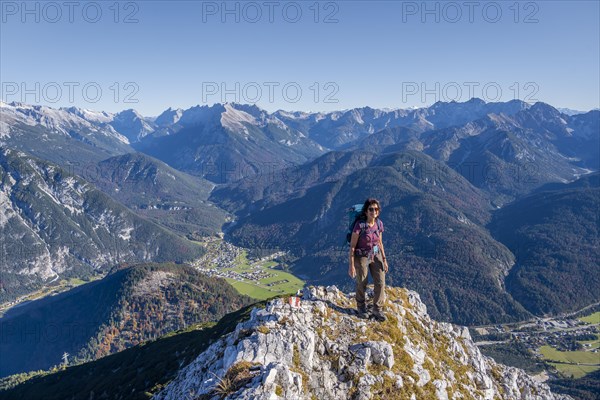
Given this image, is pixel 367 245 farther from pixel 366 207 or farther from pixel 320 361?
pixel 320 361

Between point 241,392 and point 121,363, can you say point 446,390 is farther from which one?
point 121,363

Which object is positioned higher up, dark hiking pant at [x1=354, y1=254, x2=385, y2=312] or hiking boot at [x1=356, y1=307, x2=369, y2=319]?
dark hiking pant at [x1=354, y1=254, x2=385, y2=312]

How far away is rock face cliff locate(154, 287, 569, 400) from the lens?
26734 mm

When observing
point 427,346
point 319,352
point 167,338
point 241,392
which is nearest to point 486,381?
point 427,346

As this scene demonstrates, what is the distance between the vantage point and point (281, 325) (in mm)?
32562

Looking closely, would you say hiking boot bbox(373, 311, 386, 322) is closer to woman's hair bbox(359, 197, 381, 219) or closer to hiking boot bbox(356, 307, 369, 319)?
hiking boot bbox(356, 307, 369, 319)

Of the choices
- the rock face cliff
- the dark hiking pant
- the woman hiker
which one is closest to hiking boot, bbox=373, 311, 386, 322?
the rock face cliff

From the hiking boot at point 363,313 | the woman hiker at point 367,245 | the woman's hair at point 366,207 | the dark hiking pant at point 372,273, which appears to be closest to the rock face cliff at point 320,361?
the hiking boot at point 363,313

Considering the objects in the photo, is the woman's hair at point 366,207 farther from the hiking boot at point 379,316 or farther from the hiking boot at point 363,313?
the hiking boot at point 379,316

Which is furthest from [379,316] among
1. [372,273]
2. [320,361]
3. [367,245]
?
[367,245]

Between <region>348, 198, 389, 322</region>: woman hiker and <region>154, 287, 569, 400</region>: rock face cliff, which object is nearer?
<region>154, 287, 569, 400</region>: rock face cliff

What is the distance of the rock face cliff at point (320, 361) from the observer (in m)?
26.7

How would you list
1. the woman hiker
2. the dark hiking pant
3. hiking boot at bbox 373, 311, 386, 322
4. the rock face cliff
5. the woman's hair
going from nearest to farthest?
the rock face cliff → the woman's hair → the woman hiker → the dark hiking pant → hiking boot at bbox 373, 311, 386, 322

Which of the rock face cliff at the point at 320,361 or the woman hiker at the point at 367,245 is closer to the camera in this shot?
the rock face cliff at the point at 320,361
